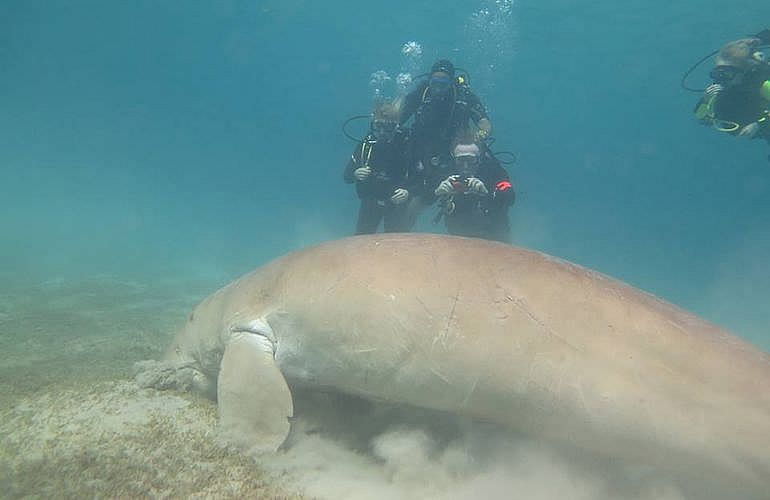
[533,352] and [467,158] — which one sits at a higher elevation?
[467,158]

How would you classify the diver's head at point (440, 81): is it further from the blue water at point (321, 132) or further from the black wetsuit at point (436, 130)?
the blue water at point (321, 132)

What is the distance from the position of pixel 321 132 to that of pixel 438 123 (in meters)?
110

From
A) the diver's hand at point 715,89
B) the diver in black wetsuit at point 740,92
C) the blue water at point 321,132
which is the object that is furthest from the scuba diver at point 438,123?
the blue water at point 321,132

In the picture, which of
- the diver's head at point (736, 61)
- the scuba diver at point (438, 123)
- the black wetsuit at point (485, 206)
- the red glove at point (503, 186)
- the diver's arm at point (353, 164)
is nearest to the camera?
the black wetsuit at point (485, 206)

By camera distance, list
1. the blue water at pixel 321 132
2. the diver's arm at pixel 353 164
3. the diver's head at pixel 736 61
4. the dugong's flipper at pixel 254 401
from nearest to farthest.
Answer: the dugong's flipper at pixel 254 401 → the diver's head at pixel 736 61 → the diver's arm at pixel 353 164 → the blue water at pixel 321 132

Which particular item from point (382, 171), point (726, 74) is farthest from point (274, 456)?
point (726, 74)

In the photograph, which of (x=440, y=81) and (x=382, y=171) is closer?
(x=440, y=81)

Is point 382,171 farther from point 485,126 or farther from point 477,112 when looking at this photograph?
point 477,112

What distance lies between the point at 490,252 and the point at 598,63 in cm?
4551

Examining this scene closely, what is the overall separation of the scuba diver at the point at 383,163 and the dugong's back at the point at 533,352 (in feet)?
17.7

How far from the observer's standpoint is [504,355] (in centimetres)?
254

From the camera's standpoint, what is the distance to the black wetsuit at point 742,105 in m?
8.41

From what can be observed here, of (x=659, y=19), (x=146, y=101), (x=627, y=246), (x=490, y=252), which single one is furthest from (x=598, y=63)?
(x=146, y=101)

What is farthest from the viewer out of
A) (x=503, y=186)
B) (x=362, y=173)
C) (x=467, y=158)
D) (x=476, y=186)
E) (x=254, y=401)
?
(x=362, y=173)
